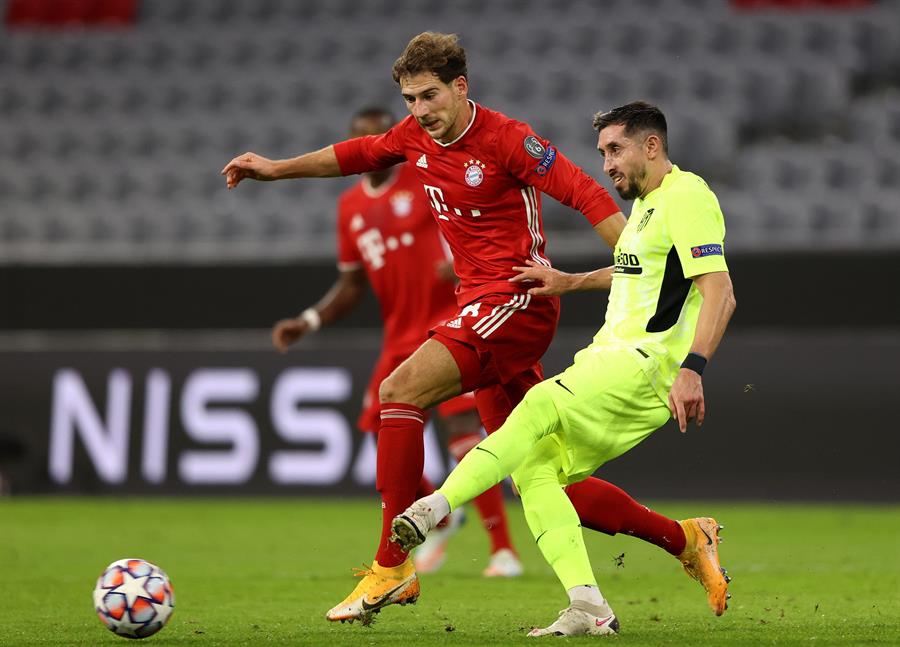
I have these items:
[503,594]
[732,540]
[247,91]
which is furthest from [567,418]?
[247,91]

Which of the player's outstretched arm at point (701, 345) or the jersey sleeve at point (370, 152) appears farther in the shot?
the jersey sleeve at point (370, 152)

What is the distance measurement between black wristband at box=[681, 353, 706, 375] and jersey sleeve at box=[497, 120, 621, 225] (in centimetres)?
76

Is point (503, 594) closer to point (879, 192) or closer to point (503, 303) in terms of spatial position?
point (503, 303)

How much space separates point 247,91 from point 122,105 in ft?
4.75

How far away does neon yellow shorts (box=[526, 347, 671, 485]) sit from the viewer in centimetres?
482

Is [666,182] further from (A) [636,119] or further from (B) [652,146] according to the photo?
(A) [636,119]

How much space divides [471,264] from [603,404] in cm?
89

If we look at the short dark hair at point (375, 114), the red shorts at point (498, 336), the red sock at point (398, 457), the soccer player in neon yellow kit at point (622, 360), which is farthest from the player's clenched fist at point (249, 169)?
the short dark hair at point (375, 114)

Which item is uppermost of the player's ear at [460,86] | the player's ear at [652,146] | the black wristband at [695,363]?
the player's ear at [460,86]

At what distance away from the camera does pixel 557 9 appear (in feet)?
53.3

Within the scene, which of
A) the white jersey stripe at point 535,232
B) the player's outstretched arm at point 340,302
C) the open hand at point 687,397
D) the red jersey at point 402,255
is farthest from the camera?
the player's outstretched arm at point 340,302

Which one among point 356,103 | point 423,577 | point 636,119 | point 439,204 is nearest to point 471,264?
point 439,204

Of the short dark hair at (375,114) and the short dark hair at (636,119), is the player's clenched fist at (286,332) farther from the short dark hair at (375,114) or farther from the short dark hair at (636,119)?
the short dark hair at (636,119)

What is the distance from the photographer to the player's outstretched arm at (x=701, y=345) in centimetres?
453
